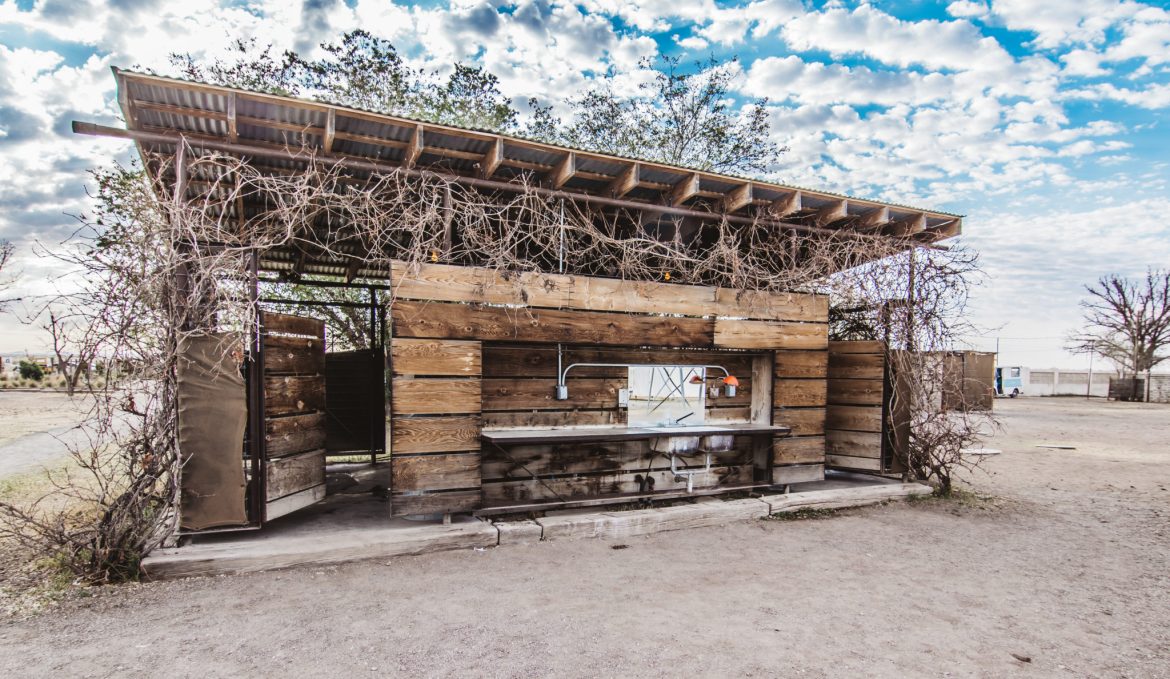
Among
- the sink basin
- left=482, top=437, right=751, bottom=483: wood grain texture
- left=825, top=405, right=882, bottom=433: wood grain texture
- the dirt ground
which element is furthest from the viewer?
left=825, top=405, right=882, bottom=433: wood grain texture

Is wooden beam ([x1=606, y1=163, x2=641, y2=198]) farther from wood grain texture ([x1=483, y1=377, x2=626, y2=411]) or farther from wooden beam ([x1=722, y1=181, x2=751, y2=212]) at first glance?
wood grain texture ([x1=483, y1=377, x2=626, y2=411])

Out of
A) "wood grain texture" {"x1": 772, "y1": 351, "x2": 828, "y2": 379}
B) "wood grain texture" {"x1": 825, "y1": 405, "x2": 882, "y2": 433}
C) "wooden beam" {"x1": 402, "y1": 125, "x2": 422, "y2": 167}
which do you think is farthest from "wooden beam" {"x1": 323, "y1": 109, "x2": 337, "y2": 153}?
"wood grain texture" {"x1": 825, "y1": 405, "x2": 882, "y2": 433}

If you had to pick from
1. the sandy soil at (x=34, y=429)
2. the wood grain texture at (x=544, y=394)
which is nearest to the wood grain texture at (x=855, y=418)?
the wood grain texture at (x=544, y=394)

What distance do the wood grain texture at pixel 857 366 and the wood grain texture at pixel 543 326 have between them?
→ 2307 millimetres

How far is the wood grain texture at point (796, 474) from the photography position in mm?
6543

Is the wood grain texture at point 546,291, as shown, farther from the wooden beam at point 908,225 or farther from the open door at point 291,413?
the wooden beam at point 908,225

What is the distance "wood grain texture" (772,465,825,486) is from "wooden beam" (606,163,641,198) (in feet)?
11.7

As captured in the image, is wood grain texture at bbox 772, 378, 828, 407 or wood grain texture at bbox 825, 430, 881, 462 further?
wood grain texture at bbox 825, 430, 881, 462

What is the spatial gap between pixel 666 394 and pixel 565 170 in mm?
2620

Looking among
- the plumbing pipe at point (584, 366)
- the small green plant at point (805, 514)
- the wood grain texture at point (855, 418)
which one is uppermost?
the plumbing pipe at point (584, 366)

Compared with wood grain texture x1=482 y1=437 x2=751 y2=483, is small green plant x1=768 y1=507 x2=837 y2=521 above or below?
below

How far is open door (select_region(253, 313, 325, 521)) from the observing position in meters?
4.61

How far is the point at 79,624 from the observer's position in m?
3.41

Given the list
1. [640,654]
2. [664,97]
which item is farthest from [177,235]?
[664,97]
